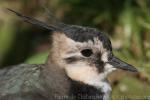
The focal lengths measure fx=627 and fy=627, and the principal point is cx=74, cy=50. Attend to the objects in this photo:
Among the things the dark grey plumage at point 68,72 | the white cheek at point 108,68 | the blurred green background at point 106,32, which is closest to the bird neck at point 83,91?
the dark grey plumage at point 68,72

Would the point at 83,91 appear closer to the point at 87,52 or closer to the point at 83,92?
the point at 83,92

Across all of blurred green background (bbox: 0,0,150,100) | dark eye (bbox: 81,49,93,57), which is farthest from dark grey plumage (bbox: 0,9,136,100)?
blurred green background (bbox: 0,0,150,100)

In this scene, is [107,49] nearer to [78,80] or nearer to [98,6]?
[78,80]

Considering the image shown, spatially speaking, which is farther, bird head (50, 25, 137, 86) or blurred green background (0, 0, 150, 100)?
blurred green background (0, 0, 150, 100)

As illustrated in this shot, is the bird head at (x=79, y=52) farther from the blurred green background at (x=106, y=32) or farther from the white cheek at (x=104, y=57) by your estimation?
the blurred green background at (x=106, y=32)

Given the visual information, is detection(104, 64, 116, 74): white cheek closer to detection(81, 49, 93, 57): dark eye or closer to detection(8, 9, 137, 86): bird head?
detection(8, 9, 137, 86): bird head

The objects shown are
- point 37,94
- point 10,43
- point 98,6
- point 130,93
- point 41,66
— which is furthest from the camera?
point 10,43

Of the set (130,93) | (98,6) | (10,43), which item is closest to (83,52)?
(130,93)

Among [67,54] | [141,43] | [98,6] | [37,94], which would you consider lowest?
[37,94]

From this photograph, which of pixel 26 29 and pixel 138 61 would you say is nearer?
pixel 138 61
